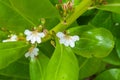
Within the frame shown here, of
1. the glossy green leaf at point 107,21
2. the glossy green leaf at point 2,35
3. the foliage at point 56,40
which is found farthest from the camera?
the glossy green leaf at point 107,21

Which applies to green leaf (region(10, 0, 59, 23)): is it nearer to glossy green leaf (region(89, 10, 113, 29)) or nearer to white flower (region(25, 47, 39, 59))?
white flower (region(25, 47, 39, 59))

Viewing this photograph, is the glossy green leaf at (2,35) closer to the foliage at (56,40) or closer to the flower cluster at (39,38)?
the foliage at (56,40)

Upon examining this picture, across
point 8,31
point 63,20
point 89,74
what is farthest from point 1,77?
point 63,20

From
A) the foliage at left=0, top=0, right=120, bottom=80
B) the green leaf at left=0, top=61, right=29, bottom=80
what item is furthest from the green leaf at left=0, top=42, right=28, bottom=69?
the green leaf at left=0, top=61, right=29, bottom=80

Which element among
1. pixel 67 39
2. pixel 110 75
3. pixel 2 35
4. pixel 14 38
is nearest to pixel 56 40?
pixel 67 39

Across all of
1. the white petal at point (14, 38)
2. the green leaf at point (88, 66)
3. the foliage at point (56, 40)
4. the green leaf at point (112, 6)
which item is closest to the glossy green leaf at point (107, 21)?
the foliage at point (56, 40)

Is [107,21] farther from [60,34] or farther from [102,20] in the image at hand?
[60,34]

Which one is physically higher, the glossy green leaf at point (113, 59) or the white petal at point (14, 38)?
the white petal at point (14, 38)
